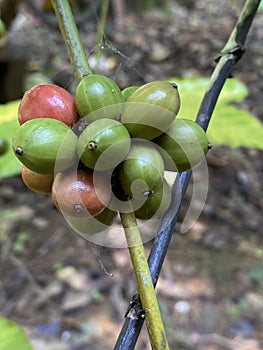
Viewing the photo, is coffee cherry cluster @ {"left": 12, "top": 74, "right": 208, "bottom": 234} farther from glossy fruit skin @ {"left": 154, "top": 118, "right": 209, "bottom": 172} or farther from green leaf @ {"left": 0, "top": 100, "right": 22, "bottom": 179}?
green leaf @ {"left": 0, "top": 100, "right": 22, "bottom": 179}

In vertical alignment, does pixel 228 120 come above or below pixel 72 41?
below

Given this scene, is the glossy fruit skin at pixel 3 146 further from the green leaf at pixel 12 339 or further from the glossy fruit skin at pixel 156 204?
the glossy fruit skin at pixel 156 204

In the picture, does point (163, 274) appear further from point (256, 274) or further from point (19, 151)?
point (19, 151)

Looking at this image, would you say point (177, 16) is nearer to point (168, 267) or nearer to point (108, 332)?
point (168, 267)

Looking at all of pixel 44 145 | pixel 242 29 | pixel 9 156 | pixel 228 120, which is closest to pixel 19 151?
pixel 44 145

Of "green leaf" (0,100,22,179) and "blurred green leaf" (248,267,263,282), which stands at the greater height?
"green leaf" (0,100,22,179)

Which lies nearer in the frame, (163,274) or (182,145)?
(182,145)

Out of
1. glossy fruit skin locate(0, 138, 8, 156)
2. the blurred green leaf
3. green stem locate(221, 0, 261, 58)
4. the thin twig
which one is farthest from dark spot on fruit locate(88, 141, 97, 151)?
the blurred green leaf

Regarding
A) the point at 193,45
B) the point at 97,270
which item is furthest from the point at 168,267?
the point at 193,45
